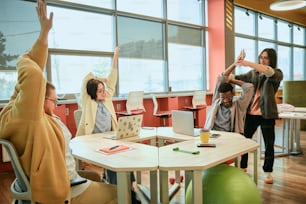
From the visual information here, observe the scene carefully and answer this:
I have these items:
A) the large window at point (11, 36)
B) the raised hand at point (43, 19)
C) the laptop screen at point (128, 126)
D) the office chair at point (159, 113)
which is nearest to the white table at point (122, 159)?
the laptop screen at point (128, 126)

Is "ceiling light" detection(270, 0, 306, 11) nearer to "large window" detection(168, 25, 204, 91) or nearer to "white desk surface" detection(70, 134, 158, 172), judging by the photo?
"large window" detection(168, 25, 204, 91)

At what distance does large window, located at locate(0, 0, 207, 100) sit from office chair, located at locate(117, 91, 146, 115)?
0.51 meters

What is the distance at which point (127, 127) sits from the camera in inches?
94.2

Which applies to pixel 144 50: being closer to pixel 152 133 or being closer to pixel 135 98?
pixel 135 98

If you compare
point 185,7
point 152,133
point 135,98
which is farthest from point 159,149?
point 185,7

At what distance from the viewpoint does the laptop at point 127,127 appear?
7.60ft

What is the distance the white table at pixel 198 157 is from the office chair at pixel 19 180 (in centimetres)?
70

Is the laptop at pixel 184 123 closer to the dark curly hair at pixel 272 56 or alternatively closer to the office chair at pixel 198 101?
the dark curly hair at pixel 272 56

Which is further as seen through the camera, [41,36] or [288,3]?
[288,3]

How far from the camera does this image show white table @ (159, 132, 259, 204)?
158cm

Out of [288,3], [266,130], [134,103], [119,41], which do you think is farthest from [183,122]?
[288,3]

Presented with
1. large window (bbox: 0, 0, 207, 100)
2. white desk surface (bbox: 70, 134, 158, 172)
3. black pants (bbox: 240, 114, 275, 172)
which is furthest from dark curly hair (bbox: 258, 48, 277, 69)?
large window (bbox: 0, 0, 207, 100)

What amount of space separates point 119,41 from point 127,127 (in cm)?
367

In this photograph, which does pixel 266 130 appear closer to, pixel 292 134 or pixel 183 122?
pixel 183 122
